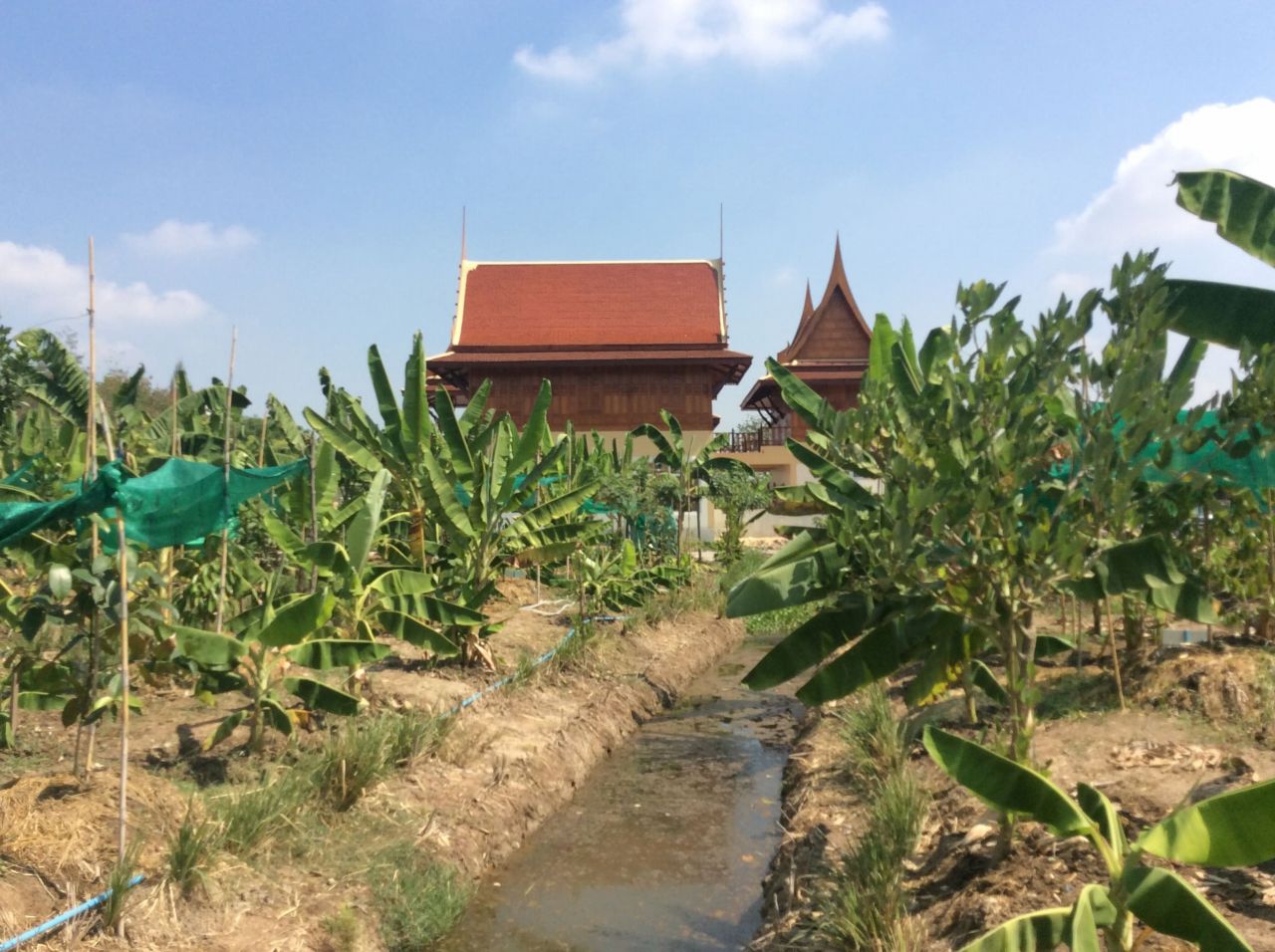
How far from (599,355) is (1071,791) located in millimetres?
21055

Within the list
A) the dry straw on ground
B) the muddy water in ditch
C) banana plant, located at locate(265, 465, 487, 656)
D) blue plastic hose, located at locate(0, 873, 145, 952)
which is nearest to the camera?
blue plastic hose, located at locate(0, 873, 145, 952)

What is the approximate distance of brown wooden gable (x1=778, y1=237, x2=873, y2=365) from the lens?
26844 mm

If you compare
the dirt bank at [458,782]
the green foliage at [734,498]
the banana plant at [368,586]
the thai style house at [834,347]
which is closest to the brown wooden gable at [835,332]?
the thai style house at [834,347]

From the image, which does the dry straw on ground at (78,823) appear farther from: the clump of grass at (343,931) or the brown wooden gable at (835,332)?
the brown wooden gable at (835,332)

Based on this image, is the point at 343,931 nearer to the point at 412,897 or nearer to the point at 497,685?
the point at 412,897

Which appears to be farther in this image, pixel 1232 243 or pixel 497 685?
pixel 497 685

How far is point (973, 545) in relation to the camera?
3873 mm

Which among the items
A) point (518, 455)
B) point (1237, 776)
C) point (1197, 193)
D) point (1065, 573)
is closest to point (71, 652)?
point (518, 455)

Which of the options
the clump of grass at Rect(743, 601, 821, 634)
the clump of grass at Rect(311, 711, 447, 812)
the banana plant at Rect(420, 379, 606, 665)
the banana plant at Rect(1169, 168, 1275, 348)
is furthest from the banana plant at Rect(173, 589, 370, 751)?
the clump of grass at Rect(743, 601, 821, 634)

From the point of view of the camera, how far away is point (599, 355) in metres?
25.1

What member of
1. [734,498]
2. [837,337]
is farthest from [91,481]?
[837,337]

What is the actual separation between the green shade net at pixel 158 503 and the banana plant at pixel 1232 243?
4828mm

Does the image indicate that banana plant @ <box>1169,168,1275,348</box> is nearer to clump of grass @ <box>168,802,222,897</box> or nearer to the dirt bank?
the dirt bank

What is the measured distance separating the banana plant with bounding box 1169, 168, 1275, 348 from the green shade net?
4828 millimetres
